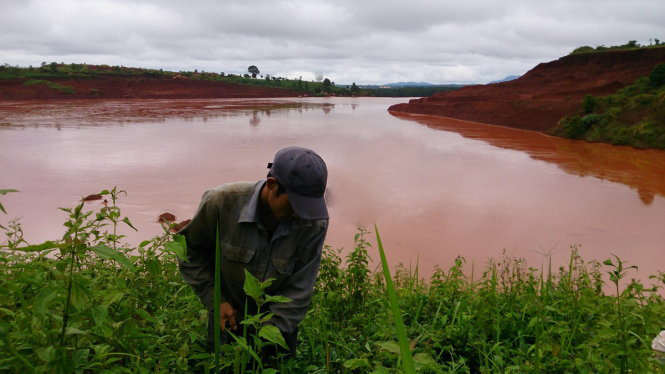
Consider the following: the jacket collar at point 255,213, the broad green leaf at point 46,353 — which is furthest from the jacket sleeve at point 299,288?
the broad green leaf at point 46,353

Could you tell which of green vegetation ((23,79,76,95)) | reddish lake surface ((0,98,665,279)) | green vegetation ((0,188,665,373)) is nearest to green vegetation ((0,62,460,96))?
green vegetation ((23,79,76,95))

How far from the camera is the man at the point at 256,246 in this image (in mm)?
1957

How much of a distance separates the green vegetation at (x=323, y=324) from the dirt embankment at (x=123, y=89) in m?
39.7

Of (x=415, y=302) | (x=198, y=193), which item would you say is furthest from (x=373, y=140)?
(x=415, y=302)

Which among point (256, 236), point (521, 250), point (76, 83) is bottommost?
point (521, 250)

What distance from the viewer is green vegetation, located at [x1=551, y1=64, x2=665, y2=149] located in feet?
48.1

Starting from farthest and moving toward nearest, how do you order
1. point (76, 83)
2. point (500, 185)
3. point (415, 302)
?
point (76, 83) < point (500, 185) < point (415, 302)

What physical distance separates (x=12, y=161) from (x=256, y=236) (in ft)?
39.9

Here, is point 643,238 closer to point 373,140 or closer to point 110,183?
point 110,183

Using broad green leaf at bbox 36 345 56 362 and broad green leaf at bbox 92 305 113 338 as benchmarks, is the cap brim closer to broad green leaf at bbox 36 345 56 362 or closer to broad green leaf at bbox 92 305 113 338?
broad green leaf at bbox 92 305 113 338

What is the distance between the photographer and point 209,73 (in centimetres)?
5850

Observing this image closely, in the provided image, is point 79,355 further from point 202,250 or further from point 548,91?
point 548,91

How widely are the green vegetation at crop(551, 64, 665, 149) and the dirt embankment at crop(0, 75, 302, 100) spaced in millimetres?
36699

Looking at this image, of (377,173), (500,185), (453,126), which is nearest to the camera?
(500,185)
